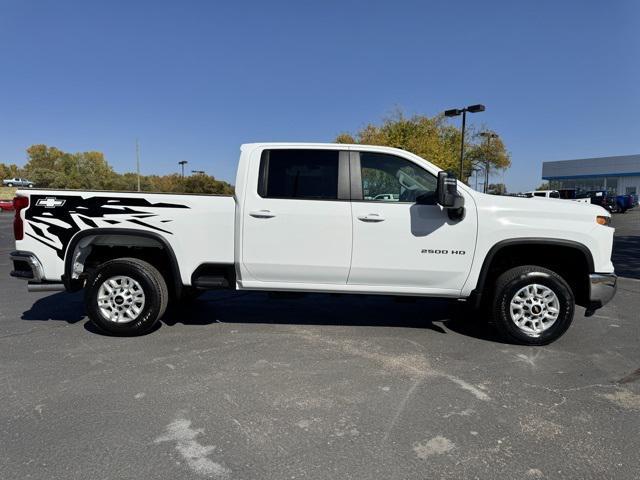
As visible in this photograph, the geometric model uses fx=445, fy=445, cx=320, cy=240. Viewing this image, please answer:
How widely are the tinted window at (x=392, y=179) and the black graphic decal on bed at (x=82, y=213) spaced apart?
2.02 m

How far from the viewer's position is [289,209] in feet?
15.2

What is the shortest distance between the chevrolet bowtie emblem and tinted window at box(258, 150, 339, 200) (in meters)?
2.11

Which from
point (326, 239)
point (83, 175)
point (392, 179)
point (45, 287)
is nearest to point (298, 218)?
point (326, 239)

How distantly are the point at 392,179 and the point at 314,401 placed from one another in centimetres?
247

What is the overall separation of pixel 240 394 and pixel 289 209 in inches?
75.8

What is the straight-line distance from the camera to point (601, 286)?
457 cm

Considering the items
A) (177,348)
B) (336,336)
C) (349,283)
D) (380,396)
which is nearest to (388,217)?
(349,283)

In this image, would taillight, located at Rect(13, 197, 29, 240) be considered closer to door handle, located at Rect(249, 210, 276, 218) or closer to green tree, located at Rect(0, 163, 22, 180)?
door handle, located at Rect(249, 210, 276, 218)

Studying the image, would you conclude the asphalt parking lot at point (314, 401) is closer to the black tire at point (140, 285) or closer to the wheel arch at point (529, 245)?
the black tire at point (140, 285)

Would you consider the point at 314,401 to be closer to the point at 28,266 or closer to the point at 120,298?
the point at 120,298

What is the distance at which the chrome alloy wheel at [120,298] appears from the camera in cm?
477

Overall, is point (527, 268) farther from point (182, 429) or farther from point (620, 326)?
point (182, 429)

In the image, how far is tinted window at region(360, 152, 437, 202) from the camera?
15.4ft

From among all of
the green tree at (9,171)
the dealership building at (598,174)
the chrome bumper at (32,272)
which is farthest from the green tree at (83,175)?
the dealership building at (598,174)
